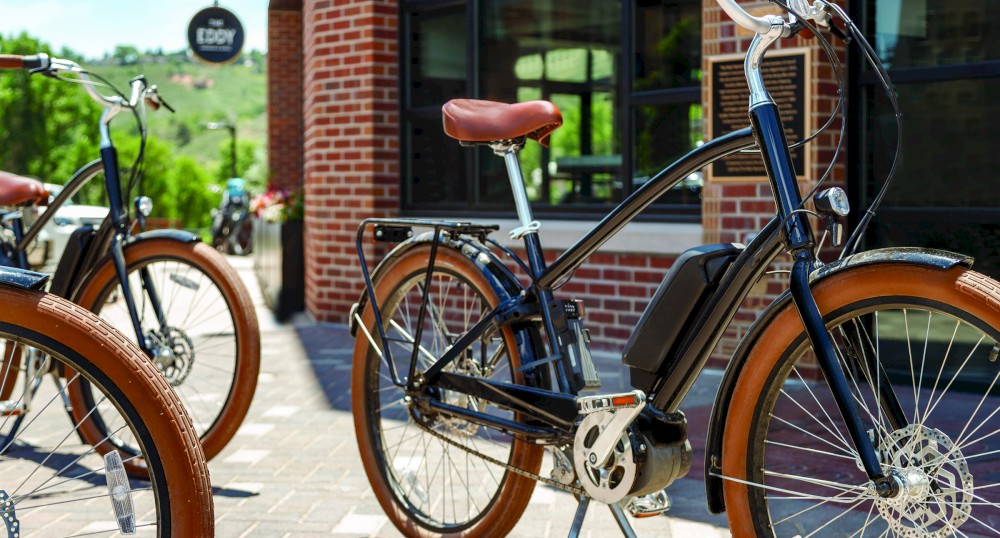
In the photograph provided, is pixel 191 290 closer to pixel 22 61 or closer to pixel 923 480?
pixel 22 61

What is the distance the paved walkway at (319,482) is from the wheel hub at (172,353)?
0.42m

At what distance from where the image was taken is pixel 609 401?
2.63 m

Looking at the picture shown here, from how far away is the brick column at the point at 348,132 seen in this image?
8.04 metres

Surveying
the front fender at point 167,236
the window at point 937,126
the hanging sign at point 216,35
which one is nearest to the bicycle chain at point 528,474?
the front fender at point 167,236

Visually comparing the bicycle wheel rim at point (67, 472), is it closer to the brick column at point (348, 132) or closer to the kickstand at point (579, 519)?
the kickstand at point (579, 519)

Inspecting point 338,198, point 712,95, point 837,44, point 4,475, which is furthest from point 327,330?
point 4,475

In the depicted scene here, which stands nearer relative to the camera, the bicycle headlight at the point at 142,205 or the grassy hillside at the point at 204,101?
the bicycle headlight at the point at 142,205

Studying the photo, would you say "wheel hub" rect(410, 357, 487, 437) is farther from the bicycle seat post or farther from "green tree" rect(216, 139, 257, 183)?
"green tree" rect(216, 139, 257, 183)

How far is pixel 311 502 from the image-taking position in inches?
151

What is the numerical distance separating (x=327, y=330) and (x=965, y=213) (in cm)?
446

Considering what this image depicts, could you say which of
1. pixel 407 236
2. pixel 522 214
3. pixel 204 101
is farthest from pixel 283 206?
pixel 204 101

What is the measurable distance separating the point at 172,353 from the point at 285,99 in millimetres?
10699

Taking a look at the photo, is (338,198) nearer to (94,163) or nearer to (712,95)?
(712,95)

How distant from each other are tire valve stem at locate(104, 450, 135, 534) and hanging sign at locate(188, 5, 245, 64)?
790 centimetres
